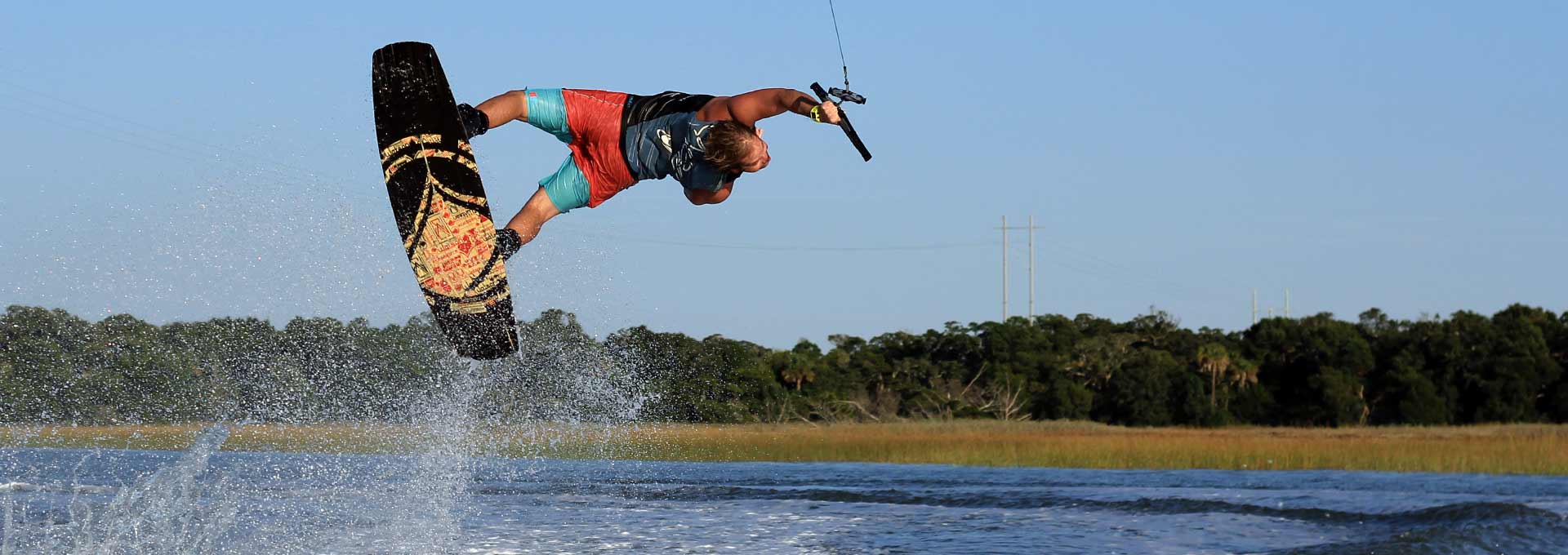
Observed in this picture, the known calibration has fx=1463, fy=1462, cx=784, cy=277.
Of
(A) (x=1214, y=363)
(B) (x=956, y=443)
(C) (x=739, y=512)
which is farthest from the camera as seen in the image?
(A) (x=1214, y=363)

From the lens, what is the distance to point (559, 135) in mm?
9406

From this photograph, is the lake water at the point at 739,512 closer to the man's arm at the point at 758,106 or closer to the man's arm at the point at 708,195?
the man's arm at the point at 708,195

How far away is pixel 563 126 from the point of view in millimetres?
9312

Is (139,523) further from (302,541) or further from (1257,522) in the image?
(1257,522)

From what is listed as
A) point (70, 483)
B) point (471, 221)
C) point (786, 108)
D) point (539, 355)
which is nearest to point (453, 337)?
point (471, 221)

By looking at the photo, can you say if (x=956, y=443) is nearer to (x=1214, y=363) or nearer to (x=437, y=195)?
(x=1214, y=363)

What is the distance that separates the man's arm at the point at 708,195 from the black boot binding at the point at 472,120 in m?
1.34

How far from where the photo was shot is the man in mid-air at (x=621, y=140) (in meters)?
8.98

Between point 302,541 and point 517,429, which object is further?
point 517,429

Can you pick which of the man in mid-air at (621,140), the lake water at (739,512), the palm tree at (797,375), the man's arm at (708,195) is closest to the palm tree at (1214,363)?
the palm tree at (797,375)

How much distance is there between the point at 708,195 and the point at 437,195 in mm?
1698

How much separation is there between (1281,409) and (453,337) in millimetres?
41576

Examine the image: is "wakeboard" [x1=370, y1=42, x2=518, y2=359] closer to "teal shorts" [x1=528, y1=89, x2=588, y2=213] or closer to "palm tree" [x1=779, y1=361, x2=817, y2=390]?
"teal shorts" [x1=528, y1=89, x2=588, y2=213]

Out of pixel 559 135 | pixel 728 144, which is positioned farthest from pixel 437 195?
pixel 728 144
